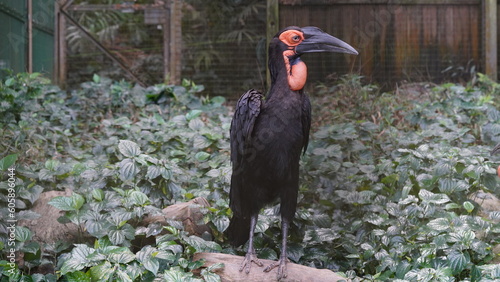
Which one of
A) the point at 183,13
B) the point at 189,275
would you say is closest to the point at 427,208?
the point at 189,275

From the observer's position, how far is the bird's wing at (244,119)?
7.10 feet

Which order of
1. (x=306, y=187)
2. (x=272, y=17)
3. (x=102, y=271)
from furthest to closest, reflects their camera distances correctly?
(x=272, y=17) < (x=306, y=187) < (x=102, y=271)

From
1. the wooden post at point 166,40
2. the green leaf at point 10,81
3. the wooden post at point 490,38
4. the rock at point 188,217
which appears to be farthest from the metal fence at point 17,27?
the wooden post at point 490,38

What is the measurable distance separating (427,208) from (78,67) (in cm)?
371

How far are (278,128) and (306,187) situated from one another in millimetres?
683

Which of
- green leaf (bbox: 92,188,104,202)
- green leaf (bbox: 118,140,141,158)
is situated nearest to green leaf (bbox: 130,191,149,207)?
green leaf (bbox: 92,188,104,202)

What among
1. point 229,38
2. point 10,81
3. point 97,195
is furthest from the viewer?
point 229,38

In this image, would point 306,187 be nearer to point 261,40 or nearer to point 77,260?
point 77,260

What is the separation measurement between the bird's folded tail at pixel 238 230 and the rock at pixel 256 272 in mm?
170

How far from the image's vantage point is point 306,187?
2.78 m

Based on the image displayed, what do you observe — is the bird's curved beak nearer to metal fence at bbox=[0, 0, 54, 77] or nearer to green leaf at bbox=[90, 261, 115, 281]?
green leaf at bbox=[90, 261, 115, 281]

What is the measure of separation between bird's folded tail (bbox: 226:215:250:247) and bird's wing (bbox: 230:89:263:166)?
260 mm

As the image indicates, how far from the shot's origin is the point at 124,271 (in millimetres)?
1998

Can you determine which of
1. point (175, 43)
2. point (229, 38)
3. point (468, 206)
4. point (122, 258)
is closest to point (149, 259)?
point (122, 258)
